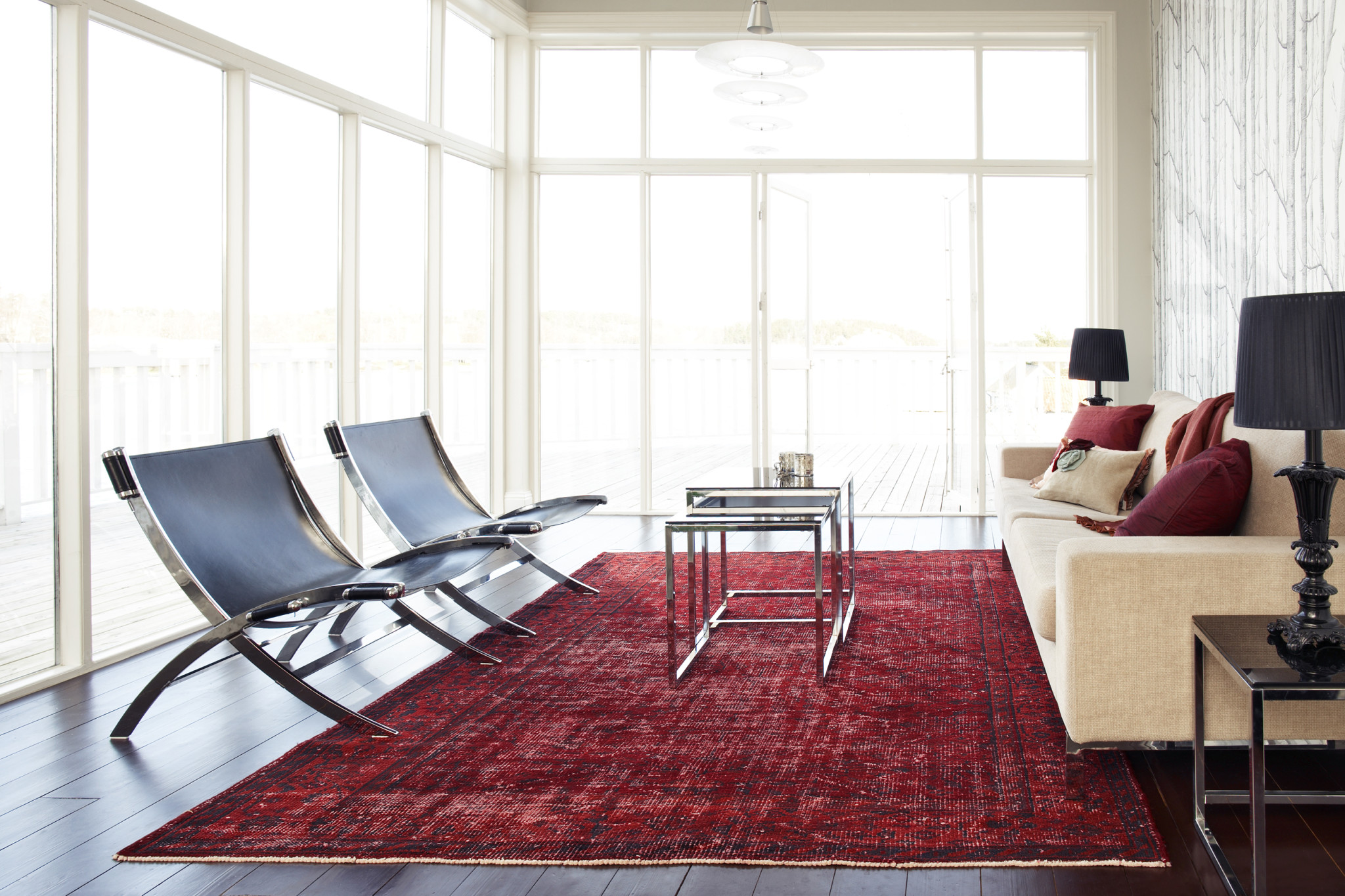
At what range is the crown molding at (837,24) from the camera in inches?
237

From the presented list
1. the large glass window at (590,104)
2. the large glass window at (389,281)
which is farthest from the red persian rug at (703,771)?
the large glass window at (590,104)

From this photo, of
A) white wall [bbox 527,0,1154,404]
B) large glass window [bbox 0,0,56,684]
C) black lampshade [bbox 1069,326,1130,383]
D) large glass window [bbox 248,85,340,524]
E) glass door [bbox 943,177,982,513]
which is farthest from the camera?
glass door [bbox 943,177,982,513]

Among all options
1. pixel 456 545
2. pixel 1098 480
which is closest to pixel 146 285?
pixel 456 545

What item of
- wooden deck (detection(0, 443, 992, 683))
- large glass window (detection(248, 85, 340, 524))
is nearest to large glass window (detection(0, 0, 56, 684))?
wooden deck (detection(0, 443, 992, 683))

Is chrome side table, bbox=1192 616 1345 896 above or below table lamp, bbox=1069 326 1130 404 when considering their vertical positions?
below

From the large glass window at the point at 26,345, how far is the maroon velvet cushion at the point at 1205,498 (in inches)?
124

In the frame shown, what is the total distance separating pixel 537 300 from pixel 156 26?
10.3 feet

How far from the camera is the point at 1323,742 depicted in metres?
2.41

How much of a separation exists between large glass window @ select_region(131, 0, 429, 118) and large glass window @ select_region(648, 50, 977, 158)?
1.63 m

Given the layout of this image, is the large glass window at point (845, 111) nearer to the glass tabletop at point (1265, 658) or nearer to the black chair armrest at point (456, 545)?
the black chair armrest at point (456, 545)

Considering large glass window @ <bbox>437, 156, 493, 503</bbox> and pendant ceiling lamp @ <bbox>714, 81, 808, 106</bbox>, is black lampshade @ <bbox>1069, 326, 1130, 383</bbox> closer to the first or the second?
pendant ceiling lamp @ <bbox>714, 81, 808, 106</bbox>

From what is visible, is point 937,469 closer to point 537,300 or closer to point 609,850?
point 537,300

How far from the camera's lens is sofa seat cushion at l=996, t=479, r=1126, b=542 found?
3703 millimetres

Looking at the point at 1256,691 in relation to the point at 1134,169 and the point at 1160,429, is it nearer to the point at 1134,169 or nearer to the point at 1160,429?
the point at 1160,429
